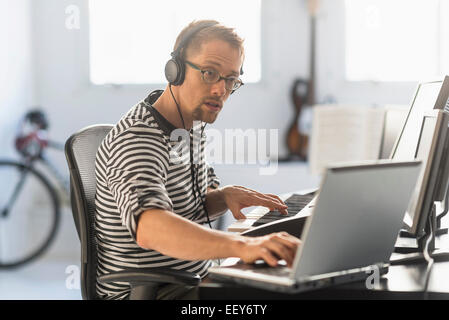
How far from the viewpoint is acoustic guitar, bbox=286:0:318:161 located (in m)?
3.57

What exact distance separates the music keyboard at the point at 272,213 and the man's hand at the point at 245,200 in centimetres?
2

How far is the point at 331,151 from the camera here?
3252 mm

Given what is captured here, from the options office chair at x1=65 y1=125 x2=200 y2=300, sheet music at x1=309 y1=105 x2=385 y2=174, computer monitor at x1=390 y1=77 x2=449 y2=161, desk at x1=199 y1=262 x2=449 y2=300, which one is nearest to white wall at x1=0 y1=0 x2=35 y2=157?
sheet music at x1=309 y1=105 x2=385 y2=174

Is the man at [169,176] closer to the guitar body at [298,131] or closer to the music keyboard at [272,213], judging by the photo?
the music keyboard at [272,213]

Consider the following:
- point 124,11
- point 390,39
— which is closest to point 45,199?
point 124,11

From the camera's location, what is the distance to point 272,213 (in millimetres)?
1491

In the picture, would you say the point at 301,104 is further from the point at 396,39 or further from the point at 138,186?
the point at 138,186

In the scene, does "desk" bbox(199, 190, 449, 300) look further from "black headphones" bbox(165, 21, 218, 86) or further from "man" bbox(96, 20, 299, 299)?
"black headphones" bbox(165, 21, 218, 86)

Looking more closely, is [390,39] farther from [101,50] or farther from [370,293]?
[370,293]

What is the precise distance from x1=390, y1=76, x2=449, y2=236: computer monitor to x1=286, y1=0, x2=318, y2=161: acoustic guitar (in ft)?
7.45

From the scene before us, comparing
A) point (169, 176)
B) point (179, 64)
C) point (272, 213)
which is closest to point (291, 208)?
point (272, 213)

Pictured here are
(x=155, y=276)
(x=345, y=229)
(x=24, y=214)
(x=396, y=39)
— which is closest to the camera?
(x=345, y=229)

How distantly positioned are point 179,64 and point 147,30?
2.51 m

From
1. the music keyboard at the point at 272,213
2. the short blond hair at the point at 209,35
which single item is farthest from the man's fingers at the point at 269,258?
the short blond hair at the point at 209,35
